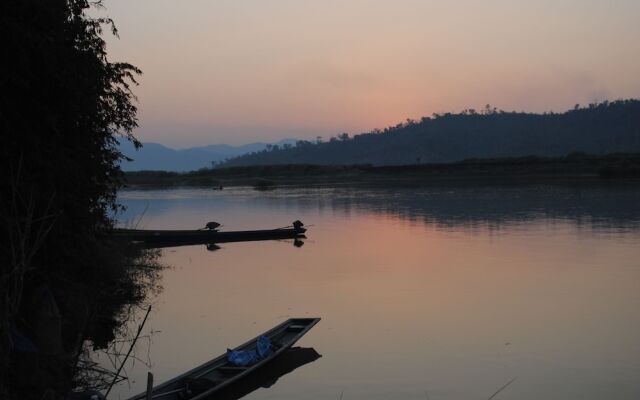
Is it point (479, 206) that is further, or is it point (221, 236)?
point (479, 206)

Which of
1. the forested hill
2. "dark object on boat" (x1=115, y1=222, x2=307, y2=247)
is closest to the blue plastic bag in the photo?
"dark object on boat" (x1=115, y1=222, x2=307, y2=247)

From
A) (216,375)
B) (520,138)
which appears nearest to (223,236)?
(216,375)

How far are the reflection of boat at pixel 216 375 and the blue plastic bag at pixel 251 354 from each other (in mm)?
82

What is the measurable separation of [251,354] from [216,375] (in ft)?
2.78

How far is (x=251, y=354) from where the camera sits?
1090cm

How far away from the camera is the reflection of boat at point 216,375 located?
9.17 metres

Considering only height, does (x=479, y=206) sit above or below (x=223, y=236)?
below

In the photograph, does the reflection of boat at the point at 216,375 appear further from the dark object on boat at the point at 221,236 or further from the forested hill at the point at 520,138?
the forested hill at the point at 520,138

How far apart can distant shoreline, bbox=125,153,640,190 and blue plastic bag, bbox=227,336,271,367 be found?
2719 inches

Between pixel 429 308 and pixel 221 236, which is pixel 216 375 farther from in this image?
pixel 221 236

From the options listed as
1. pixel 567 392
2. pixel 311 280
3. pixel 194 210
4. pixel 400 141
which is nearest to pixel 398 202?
pixel 194 210

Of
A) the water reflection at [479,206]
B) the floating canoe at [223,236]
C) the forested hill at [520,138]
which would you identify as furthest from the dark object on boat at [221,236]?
the forested hill at [520,138]

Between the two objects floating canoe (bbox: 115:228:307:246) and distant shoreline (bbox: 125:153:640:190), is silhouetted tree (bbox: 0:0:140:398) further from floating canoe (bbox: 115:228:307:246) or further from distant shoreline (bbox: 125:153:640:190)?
distant shoreline (bbox: 125:153:640:190)

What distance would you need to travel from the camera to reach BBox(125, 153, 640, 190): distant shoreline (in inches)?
3319
